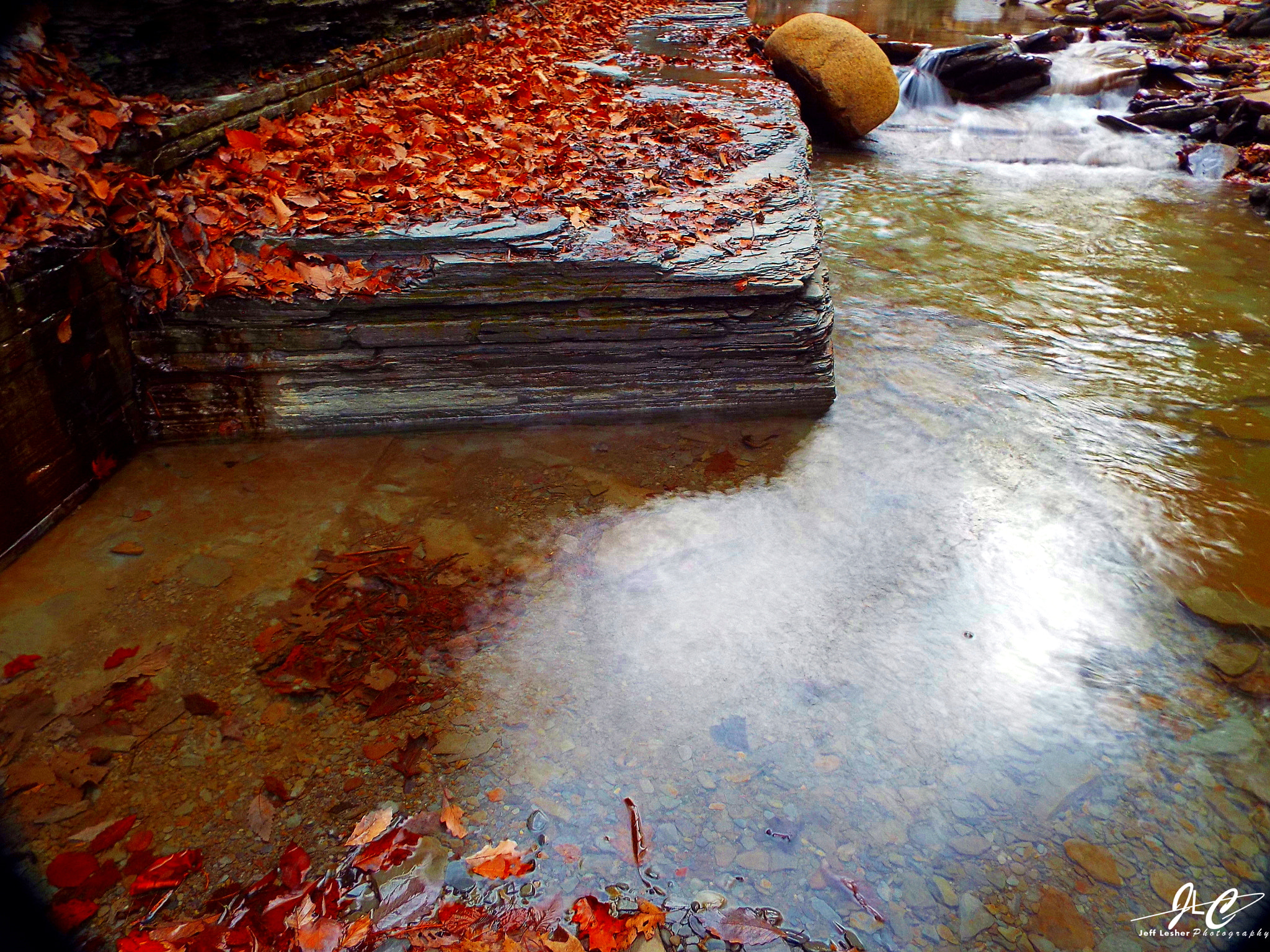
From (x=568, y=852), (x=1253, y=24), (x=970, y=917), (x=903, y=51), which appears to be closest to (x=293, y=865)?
(x=568, y=852)

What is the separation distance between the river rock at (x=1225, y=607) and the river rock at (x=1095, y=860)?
1.35m

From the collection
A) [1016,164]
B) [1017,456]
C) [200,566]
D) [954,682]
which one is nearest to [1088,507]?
[1017,456]

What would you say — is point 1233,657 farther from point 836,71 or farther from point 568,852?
point 836,71

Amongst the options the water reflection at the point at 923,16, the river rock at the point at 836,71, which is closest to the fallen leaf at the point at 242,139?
the river rock at the point at 836,71

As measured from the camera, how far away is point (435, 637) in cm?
293

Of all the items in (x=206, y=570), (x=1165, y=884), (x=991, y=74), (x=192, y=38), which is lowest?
(x=1165, y=884)

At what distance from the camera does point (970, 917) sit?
206cm

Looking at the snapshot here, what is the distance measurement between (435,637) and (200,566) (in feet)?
3.74

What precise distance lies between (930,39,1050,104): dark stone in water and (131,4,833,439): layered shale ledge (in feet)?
29.1

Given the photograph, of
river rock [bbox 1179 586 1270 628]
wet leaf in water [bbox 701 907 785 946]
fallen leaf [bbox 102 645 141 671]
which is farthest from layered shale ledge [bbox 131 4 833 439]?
wet leaf in water [bbox 701 907 785 946]

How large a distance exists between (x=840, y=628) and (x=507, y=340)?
2246 mm

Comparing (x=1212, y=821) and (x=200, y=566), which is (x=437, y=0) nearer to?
(x=200, y=566)

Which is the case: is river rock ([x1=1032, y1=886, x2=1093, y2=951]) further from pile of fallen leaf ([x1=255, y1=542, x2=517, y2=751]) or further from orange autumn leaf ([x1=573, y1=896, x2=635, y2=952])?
pile of fallen leaf ([x1=255, y1=542, x2=517, y2=751])

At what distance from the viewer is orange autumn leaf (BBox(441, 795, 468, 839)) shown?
225 centimetres
